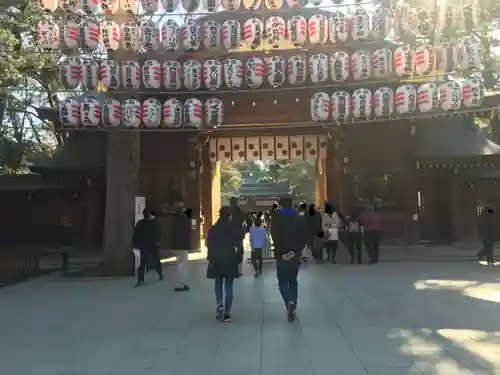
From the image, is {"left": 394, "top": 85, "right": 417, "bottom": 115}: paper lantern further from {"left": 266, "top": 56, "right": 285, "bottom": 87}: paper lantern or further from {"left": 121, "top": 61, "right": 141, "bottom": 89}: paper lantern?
{"left": 121, "top": 61, "right": 141, "bottom": 89}: paper lantern

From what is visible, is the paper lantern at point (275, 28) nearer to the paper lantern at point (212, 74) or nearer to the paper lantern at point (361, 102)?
the paper lantern at point (212, 74)

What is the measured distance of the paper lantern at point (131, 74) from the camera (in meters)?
14.4

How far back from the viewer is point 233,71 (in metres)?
15.2

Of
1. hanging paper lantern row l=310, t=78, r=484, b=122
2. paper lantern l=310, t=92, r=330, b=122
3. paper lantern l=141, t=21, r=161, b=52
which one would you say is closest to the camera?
paper lantern l=141, t=21, r=161, b=52

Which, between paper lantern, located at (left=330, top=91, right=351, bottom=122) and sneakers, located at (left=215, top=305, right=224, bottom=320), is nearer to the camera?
sneakers, located at (left=215, top=305, right=224, bottom=320)

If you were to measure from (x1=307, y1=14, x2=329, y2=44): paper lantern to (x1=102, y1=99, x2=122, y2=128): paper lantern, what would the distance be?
5445 millimetres

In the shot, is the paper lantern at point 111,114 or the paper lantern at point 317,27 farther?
the paper lantern at point 317,27

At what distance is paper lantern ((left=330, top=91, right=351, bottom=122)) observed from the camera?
15.8 m

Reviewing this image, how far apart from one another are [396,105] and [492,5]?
12.7 feet

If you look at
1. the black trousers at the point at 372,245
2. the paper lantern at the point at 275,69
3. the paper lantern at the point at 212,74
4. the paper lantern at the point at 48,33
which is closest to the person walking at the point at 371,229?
the black trousers at the point at 372,245

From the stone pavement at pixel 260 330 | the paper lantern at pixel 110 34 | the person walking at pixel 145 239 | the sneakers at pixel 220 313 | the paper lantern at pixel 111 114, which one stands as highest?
the paper lantern at pixel 110 34

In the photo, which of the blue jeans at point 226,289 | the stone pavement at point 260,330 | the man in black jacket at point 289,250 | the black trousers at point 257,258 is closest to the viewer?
the stone pavement at point 260,330

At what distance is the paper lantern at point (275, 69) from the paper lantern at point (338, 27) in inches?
63.4

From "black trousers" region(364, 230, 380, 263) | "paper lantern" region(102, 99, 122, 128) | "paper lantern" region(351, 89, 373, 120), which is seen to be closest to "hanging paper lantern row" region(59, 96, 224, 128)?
"paper lantern" region(102, 99, 122, 128)
